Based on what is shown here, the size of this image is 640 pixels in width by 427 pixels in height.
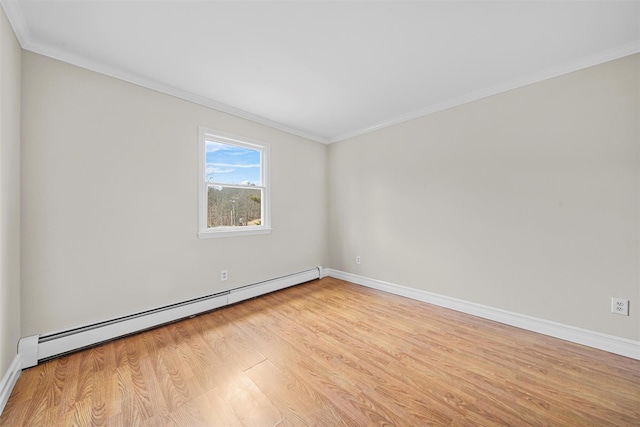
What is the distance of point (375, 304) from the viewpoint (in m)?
2.95

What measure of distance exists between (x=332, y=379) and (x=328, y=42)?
2514 mm

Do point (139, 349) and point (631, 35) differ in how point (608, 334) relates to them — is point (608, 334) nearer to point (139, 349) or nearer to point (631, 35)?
point (631, 35)

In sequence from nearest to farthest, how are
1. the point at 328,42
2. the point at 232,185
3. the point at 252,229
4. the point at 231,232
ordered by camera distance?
the point at 328,42
the point at 231,232
the point at 232,185
the point at 252,229

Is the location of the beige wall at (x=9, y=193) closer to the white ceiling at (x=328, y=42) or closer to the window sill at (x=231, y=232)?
the white ceiling at (x=328, y=42)

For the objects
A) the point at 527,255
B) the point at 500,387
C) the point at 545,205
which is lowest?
the point at 500,387

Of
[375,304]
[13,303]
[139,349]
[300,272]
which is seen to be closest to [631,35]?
[375,304]

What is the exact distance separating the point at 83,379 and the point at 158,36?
2.54 metres

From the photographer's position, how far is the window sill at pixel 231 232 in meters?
2.76

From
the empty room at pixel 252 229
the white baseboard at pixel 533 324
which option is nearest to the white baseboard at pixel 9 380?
the empty room at pixel 252 229

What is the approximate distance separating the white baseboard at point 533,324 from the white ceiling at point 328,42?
232cm

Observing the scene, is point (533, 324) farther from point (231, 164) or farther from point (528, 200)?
point (231, 164)

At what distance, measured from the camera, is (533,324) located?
2.28 m

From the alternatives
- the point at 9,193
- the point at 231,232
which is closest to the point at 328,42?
the point at 231,232

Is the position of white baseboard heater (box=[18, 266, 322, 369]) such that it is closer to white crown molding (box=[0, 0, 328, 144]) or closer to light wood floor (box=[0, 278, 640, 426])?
light wood floor (box=[0, 278, 640, 426])
